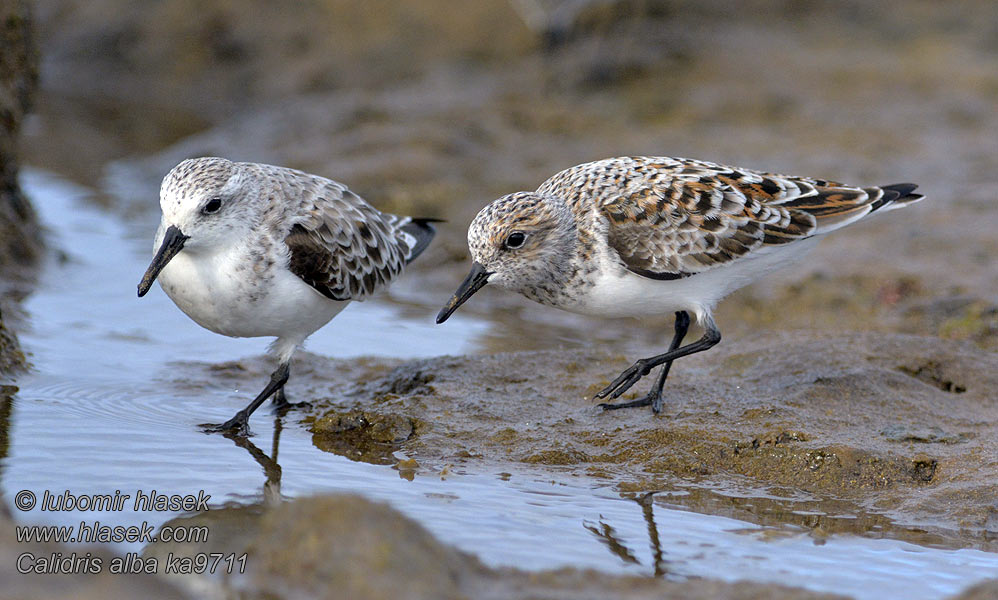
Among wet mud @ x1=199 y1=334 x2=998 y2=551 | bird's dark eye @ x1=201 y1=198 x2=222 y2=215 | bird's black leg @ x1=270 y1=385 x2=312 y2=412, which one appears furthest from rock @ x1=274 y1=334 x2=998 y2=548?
bird's dark eye @ x1=201 y1=198 x2=222 y2=215

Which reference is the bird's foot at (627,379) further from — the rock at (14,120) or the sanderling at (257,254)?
the rock at (14,120)

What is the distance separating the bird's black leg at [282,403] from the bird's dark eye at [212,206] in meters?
1.54

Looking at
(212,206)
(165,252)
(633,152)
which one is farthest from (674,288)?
(633,152)

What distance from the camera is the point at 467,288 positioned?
7.34 meters

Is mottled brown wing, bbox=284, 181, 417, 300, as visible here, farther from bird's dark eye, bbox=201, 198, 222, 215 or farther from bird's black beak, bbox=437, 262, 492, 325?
bird's black beak, bbox=437, 262, 492, 325

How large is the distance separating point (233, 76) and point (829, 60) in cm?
1050

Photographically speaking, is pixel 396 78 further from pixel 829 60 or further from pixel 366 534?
pixel 366 534

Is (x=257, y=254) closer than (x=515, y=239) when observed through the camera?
Yes

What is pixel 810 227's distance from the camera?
7.80 metres

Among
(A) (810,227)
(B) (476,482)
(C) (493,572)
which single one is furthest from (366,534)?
(A) (810,227)

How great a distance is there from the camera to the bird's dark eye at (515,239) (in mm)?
7281

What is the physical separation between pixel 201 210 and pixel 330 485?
192cm

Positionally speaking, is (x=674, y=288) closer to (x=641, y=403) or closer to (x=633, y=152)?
(x=641, y=403)

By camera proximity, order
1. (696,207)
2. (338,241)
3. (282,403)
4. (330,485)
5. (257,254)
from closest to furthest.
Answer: (330,485), (257,254), (696,207), (338,241), (282,403)
